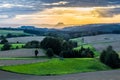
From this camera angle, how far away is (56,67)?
66.9 meters

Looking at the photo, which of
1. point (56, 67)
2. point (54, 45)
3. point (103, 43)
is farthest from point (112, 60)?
point (103, 43)

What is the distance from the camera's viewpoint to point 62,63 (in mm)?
72812

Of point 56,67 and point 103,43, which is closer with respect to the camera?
point 56,67

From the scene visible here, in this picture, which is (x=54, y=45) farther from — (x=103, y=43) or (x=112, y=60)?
(x=103, y=43)

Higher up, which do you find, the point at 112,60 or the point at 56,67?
the point at 56,67

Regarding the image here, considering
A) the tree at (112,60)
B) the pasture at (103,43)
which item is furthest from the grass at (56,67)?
the pasture at (103,43)

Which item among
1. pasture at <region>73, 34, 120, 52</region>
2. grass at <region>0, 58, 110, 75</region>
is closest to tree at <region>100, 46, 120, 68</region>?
grass at <region>0, 58, 110, 75</region>

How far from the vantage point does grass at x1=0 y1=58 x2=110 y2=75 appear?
2344 inches

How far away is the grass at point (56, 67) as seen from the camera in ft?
195

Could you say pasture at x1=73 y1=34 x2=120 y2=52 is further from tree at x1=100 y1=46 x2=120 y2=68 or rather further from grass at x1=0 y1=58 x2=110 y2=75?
grass at x1=0 y1=58 x2=110 y2=75

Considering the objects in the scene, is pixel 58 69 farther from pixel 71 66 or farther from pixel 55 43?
pixel 55 43

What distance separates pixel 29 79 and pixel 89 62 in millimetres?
31223

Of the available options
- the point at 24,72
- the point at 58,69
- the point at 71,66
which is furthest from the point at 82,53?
the point at 24,72

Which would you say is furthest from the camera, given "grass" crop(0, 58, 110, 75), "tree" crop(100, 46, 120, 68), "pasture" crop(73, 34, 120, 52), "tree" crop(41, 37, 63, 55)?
"pasture" crop(73, 34, 120, 52)
